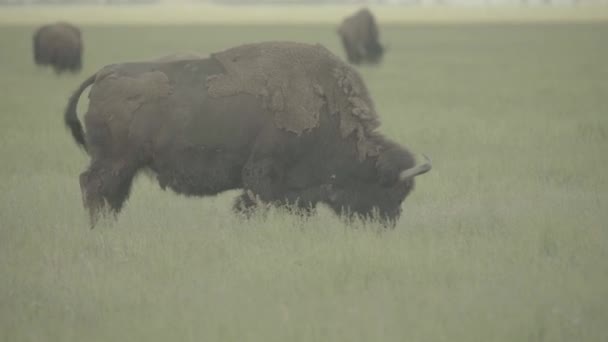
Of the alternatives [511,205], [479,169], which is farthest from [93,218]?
[479,169]

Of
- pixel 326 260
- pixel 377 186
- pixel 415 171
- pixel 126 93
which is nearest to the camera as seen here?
pixel 326 260

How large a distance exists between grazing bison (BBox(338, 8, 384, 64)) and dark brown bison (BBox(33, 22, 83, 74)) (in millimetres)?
10299

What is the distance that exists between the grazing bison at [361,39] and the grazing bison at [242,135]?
1002 inches

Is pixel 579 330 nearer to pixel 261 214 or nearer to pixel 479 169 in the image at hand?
pixel 261 214

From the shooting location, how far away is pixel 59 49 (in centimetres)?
2716

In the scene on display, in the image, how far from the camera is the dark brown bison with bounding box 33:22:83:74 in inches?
1066

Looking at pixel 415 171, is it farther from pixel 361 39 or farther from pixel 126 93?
pixel 361 39

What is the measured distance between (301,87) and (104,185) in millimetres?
1850

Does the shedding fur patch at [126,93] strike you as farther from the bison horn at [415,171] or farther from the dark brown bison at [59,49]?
the dark brown bison at [59,49]

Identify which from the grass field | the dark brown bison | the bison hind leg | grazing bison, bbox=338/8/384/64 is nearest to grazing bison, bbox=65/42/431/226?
the bison hind leg

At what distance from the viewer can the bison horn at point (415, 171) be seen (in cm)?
701

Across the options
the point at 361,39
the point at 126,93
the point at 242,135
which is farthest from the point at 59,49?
the point at 242,135

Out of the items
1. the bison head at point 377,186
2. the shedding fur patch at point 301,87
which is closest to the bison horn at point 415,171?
the bison head at point 377,186

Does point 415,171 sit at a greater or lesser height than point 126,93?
lesser
